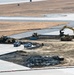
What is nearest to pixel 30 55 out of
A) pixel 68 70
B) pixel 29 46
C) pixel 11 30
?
pixel 29 46

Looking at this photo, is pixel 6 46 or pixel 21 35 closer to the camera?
pixel 6 46

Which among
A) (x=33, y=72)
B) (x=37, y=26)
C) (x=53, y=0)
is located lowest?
(x=33, y=72)

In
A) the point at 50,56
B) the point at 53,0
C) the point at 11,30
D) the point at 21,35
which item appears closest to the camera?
the point at 50,56

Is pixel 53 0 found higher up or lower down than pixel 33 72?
higher up


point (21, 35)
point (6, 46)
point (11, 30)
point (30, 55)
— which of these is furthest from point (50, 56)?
point (11, 30)

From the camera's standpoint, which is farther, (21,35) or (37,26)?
(37,26)

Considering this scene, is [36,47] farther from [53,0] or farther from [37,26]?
[53,0]

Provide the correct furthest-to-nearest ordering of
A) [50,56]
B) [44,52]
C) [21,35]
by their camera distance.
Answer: [21,35] < [44,52] < [50,56]

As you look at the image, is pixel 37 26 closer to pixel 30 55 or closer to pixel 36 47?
pixel 36 47

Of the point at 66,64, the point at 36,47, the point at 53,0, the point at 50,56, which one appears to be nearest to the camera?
the point at 66,64
